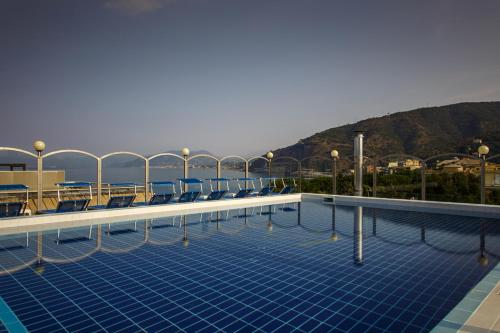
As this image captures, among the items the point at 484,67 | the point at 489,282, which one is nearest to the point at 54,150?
the point at 489,282

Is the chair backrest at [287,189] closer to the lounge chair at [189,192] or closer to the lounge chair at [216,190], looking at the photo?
the lounge chair at [216,190]

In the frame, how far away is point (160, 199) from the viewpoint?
1070 centimetres

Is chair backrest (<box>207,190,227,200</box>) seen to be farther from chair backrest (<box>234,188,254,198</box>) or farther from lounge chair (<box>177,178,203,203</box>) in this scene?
chair backrest (<box>234,188,254,198</box>)

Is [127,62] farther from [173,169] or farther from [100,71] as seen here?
[173,169]

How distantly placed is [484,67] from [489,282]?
20.9 meters

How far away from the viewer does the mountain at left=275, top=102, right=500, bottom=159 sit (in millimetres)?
34750

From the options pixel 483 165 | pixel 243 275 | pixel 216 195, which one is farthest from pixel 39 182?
pixel 483 165

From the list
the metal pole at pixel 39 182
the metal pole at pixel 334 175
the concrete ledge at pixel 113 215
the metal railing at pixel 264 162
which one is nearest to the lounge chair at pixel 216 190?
the concrete ledge at pixel 113 215

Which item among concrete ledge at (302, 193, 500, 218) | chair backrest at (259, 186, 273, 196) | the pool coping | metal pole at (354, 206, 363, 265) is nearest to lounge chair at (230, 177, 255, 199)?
→ chair backrest at (259, 186, 273, 196)

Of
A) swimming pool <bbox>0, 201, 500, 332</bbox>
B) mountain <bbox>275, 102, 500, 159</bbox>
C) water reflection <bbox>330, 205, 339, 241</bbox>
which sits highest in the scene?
mountain <bbox>275, 102, 500, 159</bbox>

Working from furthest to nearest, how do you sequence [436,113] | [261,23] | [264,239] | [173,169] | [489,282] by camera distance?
[436,113], [261,23], [173,169], [264,239], [489,282]

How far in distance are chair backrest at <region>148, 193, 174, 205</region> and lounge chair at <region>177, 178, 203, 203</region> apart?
529 mm

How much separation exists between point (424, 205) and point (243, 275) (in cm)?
902

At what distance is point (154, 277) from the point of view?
15.7 feet
